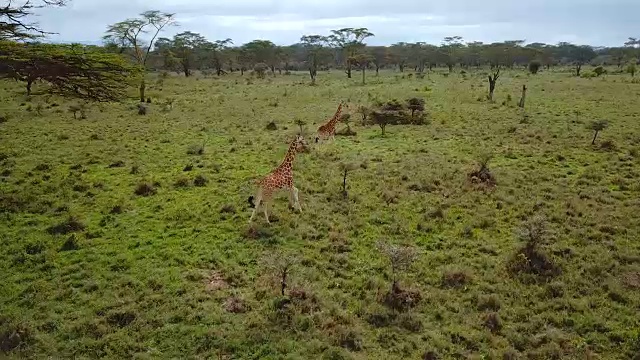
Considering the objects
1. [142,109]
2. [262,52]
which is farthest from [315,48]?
[142,109]

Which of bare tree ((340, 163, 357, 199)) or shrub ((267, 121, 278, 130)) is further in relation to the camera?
shrub ((267, 121, 278, 130))

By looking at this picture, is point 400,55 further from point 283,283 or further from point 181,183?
point 283,283

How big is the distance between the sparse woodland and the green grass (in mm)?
52

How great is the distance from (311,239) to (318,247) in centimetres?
54

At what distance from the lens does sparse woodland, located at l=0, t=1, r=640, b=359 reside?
9.05 metres

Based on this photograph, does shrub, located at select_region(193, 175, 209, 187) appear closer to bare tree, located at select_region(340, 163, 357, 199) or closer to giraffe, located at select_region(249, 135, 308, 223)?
giraffe, located at select_region(249, 135, 308, 223)

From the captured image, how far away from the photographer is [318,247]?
12.5 meters

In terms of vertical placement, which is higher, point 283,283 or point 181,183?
point 181,183

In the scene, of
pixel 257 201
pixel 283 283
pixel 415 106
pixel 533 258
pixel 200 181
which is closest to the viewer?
pixel 283 283

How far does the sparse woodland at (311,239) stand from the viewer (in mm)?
9047

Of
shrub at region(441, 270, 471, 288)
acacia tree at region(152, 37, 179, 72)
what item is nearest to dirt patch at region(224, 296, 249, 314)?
shrub at region(441, 270, 471, 288)

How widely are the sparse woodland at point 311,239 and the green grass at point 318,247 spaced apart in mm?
52

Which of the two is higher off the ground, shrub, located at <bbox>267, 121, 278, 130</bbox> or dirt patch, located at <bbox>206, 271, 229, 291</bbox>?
shrub, located at <bbox>267, 121, 278, 130</bbox>

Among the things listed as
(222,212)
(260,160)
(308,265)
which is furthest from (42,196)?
(308,265)
